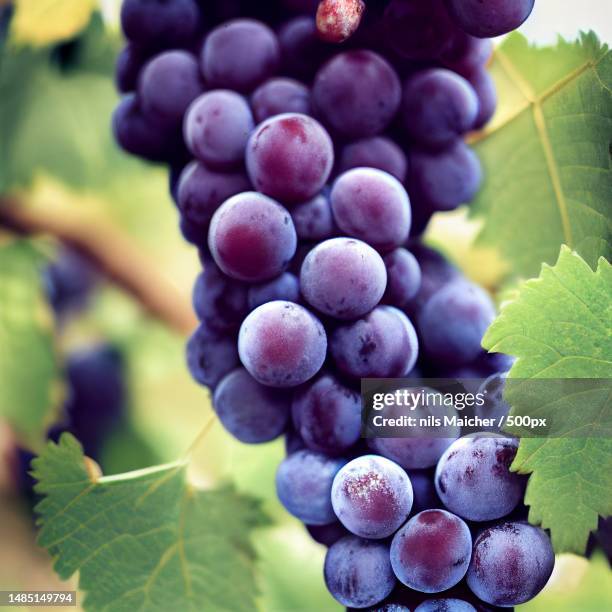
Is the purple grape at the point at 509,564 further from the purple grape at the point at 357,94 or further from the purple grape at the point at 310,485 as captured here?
the purple grape at the point at 357,94

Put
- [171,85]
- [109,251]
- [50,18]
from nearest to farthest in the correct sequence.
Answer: [171,85] → [50,18] → [109,251]

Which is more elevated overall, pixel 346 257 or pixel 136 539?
pixel 346 257

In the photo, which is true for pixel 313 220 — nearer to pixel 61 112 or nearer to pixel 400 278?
pixel 400 278

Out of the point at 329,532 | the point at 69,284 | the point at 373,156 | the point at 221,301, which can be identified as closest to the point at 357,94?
the point at 373,156

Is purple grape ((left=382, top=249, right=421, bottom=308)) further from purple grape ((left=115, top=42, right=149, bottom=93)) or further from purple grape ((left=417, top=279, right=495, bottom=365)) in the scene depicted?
purple grape ((left=115, top=42, right=149, bottom=93))

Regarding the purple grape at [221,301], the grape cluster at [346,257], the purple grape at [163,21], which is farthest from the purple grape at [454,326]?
the purple grape at [163,21]

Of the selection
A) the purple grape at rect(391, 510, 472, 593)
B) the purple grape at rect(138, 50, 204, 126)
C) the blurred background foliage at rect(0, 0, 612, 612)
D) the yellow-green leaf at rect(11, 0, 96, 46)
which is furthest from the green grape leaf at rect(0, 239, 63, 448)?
the purple grape at rect(391, 510, 472, 593)

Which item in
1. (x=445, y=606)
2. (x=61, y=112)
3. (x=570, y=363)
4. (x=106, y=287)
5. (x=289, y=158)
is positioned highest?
(x=61, y=112)

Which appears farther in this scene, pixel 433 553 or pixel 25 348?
pixel 25 348

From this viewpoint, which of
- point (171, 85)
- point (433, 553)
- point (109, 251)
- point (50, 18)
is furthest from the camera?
point (109, 251)
